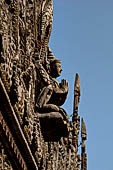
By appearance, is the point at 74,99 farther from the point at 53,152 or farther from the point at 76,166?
the point at 53,152

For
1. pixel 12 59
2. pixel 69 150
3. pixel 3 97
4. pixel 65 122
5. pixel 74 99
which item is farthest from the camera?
pixel 74 99

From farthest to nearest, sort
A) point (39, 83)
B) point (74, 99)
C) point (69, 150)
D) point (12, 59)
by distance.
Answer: point (74, 99) < point (69, 150) < point (39, 83) < point (12, 59)

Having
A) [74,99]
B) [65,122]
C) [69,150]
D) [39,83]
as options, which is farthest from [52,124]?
[74,99]

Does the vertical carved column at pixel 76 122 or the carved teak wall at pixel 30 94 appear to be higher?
the carved teak wall at pixel 30 94

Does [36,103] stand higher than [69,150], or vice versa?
[36,103]

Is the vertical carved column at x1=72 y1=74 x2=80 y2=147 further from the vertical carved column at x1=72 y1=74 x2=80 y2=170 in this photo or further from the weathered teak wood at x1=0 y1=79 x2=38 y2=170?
the weathered teak wood at x1=0 y1=79 x2=38 y2=170

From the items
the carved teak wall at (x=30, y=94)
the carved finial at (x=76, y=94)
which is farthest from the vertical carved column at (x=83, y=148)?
the carved teak wall at (x=30, y=94)

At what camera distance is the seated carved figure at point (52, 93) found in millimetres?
11023

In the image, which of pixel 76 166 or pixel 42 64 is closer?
pixel 42 64

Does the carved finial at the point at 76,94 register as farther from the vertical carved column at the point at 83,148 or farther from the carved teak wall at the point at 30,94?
the carved teak wall at the point at 30,94

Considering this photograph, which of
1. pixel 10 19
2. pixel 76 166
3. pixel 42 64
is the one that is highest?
Result: pixel 10 19

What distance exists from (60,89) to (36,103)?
84 cm

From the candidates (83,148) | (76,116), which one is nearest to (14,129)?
(76,116)

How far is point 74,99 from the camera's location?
16.3 meters
